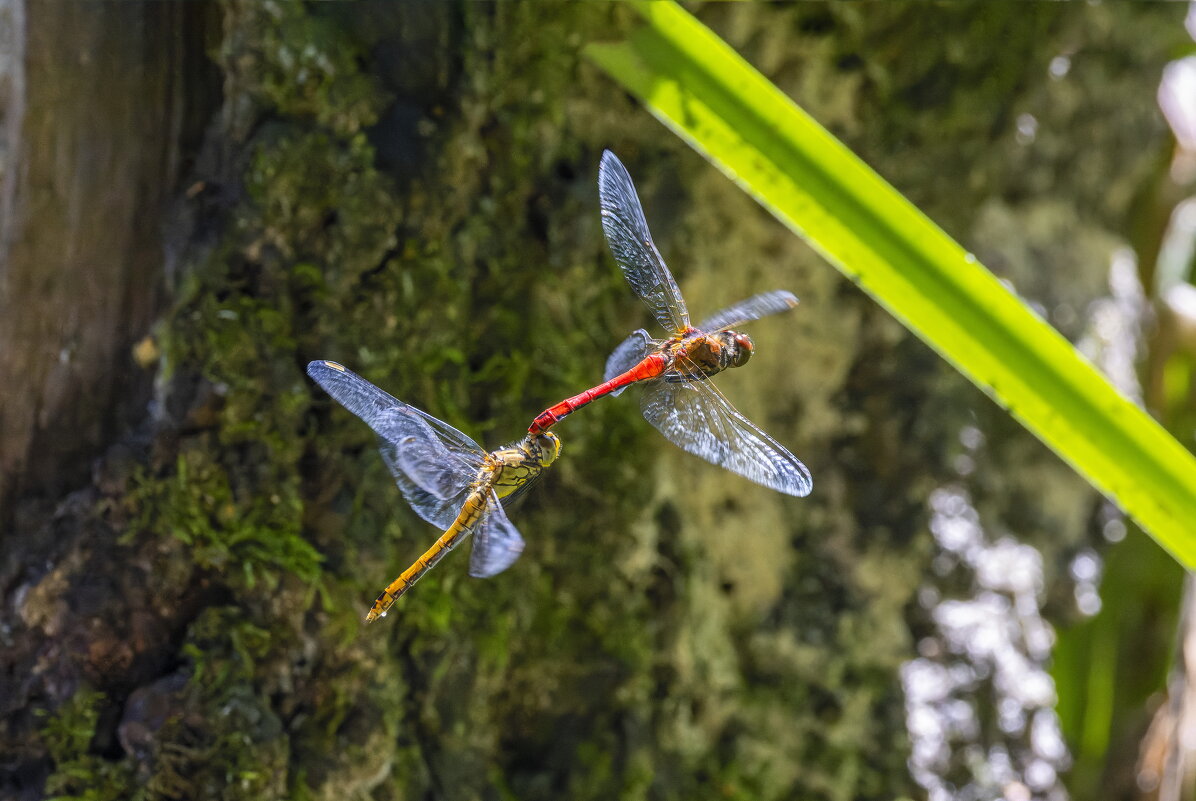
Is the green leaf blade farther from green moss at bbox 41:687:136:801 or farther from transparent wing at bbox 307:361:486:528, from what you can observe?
green moss at bbox 41:687:136:801

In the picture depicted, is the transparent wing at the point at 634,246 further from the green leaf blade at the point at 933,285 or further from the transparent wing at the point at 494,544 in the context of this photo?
the transparent wing at the point at 494,544

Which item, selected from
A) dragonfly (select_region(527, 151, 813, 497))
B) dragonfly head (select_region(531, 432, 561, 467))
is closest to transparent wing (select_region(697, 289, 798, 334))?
dragonfly (select_region(527, 151, 813, 497))

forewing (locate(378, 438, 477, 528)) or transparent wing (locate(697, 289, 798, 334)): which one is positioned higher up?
transparent wing (locate(697, 289, 798, 334))

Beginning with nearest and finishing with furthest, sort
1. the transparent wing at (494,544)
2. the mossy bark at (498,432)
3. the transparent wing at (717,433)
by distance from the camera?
the transparent wing at (494,544) < the transparent wing at (717,433) < the mossy bark at (498,432)

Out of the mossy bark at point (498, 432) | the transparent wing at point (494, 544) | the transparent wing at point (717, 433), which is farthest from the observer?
the mossy bark at point (498, 432)

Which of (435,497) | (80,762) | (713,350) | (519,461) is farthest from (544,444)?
(80,762)

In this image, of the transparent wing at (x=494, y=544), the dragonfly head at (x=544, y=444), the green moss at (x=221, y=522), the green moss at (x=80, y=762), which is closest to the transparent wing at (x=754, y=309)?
the dragonfly head at (x=544, y=444)

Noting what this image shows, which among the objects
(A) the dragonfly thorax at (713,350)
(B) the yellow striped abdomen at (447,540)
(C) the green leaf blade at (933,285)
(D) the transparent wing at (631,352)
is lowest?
(B) the yellow striped abdomen at (447,540)
